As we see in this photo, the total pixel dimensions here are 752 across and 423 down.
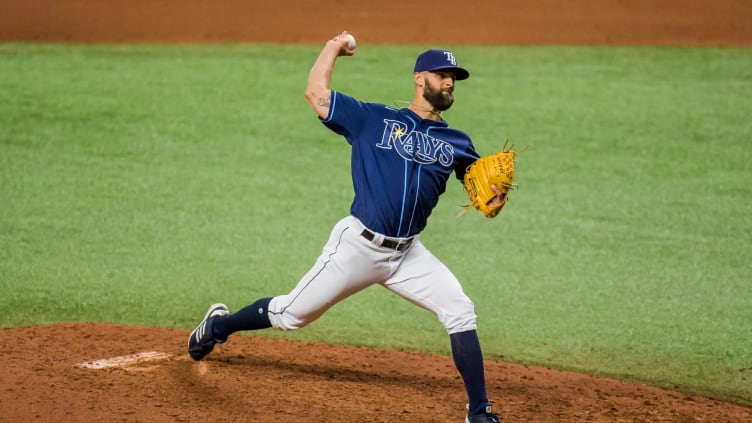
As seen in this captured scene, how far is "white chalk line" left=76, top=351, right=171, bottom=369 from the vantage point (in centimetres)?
541

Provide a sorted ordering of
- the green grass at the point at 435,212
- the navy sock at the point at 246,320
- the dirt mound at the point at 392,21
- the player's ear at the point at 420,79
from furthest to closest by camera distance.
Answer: the dirt mound at the point at 392,21 → the green grass at the point at 435,212 → the navy sock at the point at 246,320 → the player's ear at the point at 420,79

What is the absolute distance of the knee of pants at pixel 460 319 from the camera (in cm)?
477

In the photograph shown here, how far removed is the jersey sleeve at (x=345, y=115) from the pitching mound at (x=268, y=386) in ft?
4.66

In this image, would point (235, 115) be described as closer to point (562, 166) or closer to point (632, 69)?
point (562, 166)

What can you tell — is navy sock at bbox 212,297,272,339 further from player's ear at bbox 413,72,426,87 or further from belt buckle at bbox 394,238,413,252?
player's ear at bbox 413,72,426,87

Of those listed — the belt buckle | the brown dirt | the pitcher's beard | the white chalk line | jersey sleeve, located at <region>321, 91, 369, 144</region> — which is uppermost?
the pitcher's beard

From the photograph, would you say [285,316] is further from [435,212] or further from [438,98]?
[435,212]

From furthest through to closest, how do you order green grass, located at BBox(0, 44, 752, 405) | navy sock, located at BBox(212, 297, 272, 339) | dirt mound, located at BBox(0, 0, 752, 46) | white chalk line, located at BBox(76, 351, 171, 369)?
dirt mound, located at BBox(0, 0, 752, 46) → green grass, located at BBox(0, 44, 752, 405) → white chalk line, located at BBox(76, 351, 171, 369) → navy sock, located at BBox(212, 297, 272, 339)

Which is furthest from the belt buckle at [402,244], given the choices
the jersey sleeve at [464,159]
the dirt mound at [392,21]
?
the dirt mound at [392,21]

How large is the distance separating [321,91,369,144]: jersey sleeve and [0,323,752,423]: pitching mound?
4.66ft

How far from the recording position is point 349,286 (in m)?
4.91

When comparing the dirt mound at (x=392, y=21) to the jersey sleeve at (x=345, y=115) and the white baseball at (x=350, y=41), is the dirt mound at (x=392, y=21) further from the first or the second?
the jersey sleeve at (x=345, y=115)

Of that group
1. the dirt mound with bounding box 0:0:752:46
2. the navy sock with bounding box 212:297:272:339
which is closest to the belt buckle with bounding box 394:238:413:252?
the navy sock with bounding box 212:297:272:339

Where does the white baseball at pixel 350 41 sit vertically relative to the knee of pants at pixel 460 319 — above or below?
above
